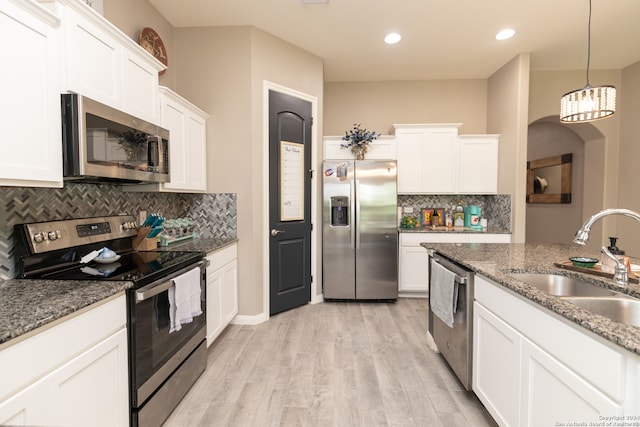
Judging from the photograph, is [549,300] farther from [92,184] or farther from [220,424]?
[92,184]

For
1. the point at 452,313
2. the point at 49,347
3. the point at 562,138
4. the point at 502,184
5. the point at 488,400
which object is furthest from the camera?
the point at 562,138

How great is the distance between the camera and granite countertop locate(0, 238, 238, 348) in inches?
38.0

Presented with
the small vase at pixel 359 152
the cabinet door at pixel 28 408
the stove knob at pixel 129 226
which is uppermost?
the small vase at pixel 359 152

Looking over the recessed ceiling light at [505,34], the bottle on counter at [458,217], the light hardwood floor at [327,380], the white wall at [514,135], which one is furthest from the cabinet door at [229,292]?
the recessed ceiling light at [505,34]

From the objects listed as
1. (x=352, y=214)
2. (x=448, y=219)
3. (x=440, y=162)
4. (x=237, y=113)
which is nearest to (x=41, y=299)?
(x=237, y=113)

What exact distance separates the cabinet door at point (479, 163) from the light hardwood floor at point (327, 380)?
6.82 ft

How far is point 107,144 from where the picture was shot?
1.64 metres

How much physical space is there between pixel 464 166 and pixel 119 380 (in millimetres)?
4231

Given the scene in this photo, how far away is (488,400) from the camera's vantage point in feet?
5.57

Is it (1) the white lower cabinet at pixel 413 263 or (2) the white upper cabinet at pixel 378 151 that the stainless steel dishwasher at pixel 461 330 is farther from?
(2) the white upper cabinet at pixel 378 151

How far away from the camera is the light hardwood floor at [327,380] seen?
183 cm

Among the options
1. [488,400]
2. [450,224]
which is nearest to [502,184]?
[450,224]

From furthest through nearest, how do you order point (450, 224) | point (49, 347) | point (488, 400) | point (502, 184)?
point (450, 224)
point (502, 184)
point (488, 400)
point (49, 347)

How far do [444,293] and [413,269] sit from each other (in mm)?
1861
